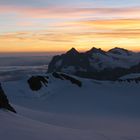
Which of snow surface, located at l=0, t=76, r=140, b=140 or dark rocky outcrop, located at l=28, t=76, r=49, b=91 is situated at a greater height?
dark rocky outcrop, located at l=28, t=76, r=49, b=91

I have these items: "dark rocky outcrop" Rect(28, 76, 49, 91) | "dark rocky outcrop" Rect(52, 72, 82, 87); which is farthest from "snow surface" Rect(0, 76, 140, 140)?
"dark rocky outcrop" Rect(52, 72, 82, 87)

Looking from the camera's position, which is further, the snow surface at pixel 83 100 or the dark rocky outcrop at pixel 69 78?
the dark rocky outcrop at pixel 69 78

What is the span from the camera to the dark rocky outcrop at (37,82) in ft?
267

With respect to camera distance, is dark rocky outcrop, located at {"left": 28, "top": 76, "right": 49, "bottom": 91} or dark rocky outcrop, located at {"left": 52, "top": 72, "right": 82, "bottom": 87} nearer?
dark rocky outcrop, located at {"left": 28, "top": 76, "right": 49, "bottom": 91}

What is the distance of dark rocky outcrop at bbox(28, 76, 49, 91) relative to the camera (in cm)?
8144

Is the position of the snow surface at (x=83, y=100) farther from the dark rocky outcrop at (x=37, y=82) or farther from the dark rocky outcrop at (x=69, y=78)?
the dark rocky outcrop at (x=69, y=78)

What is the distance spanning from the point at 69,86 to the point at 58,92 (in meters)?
6.70

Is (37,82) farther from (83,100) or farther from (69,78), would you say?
(69,78)

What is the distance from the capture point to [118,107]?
71.6 m

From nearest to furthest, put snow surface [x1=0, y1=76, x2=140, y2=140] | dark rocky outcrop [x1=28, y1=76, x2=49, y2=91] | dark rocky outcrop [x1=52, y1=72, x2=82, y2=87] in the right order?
snow surface [x1=0, y1=76, x2=140, y2=140]
dark rocky outcrop [x1=28, y1=76, x2=49, y2=91]
dark rocky outcrop [x1=52, y1=72, x2=82, y2=87]

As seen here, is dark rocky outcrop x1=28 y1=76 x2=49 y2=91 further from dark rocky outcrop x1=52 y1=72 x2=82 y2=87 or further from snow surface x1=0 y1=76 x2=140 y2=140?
dark rocky outcrop x1=52 y1=72 x2=82 y2=87

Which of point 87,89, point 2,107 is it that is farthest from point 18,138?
point 87,89

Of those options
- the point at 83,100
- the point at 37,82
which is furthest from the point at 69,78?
the point at 83,100

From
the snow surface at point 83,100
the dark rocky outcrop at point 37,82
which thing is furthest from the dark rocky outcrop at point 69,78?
the dark rocky outcrop at point 37,82
